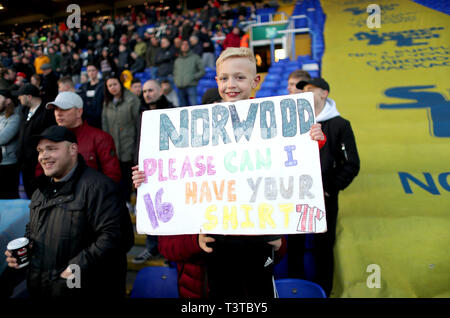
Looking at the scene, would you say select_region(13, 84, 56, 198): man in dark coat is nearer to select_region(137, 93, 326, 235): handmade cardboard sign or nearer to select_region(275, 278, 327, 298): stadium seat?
select_region(137, 93, 326, 235): handmade cardboard sign

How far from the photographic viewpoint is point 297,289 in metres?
2.04

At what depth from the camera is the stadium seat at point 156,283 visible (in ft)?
7.17

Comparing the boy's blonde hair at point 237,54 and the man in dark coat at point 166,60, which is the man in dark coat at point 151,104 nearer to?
the boy's blonde hair at point 237,54

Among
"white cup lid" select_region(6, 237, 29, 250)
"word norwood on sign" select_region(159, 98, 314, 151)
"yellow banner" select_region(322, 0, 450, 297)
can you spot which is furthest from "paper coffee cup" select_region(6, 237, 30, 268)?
"yellow banner" select_region(322, 0, 450, 297)

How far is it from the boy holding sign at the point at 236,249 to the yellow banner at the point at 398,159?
110cm

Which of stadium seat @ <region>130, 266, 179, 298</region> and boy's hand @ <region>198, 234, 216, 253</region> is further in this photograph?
stadium seat @ <region>130, 266, 179, 298</region>

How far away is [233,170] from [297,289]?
4.14 feet

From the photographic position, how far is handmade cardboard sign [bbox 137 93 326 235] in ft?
4.04

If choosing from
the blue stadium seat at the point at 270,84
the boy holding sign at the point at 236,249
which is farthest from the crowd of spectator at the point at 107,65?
the boy holding sign at the point at 236,249

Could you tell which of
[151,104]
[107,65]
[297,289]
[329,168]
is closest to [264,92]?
[107,65]

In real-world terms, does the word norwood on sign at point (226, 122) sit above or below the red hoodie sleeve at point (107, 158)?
above

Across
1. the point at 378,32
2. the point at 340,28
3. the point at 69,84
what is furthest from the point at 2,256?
the point at 340,28

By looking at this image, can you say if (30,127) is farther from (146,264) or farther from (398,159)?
(398,159)

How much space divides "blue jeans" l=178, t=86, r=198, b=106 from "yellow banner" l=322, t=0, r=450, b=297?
2.78 metres
